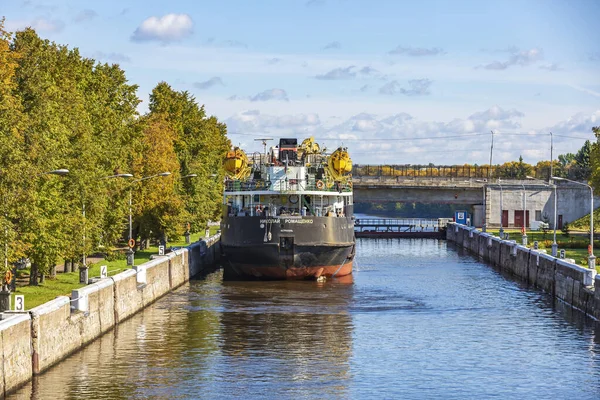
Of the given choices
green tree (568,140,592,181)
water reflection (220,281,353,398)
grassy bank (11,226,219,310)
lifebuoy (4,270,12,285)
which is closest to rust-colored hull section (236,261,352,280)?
water reflection (220,281,353,398)

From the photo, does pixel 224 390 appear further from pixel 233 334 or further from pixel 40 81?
pixel 40 81

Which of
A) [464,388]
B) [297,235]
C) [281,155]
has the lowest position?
[464,388]

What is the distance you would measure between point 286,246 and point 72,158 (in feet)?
54.7

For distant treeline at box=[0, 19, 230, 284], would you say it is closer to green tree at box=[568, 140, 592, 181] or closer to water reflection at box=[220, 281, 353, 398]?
water reflection at box=[220, 281, 353, 398]

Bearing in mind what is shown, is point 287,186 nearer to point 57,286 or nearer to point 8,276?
point 57,286

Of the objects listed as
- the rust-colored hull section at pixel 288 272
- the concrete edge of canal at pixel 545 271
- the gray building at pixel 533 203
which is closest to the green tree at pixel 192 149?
the rust-colored hull section at pixel 288 272

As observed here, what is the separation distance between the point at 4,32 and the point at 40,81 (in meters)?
5.29

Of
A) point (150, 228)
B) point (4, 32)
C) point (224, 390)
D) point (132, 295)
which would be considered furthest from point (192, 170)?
point (224, 390)

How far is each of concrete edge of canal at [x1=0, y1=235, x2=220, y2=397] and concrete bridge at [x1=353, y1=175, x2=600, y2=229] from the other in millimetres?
74810

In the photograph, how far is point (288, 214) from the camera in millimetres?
76250

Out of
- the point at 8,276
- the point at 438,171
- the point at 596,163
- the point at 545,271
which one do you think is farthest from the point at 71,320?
the point at 438,171

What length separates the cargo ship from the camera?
75375 mm

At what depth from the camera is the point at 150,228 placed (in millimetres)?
93875

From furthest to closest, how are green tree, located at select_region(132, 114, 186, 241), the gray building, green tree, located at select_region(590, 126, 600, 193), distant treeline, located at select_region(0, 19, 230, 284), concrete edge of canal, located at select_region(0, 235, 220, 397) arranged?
the gray building → green tree, located at select_region(590, 126, 600, 193) → green tree, located at select_region(132, 114, 186, 241) → distant treeline, located at select_region(0, 19, 230, 284) → concrete edge of canal, located at select_region(0, 235, 220, 397)
